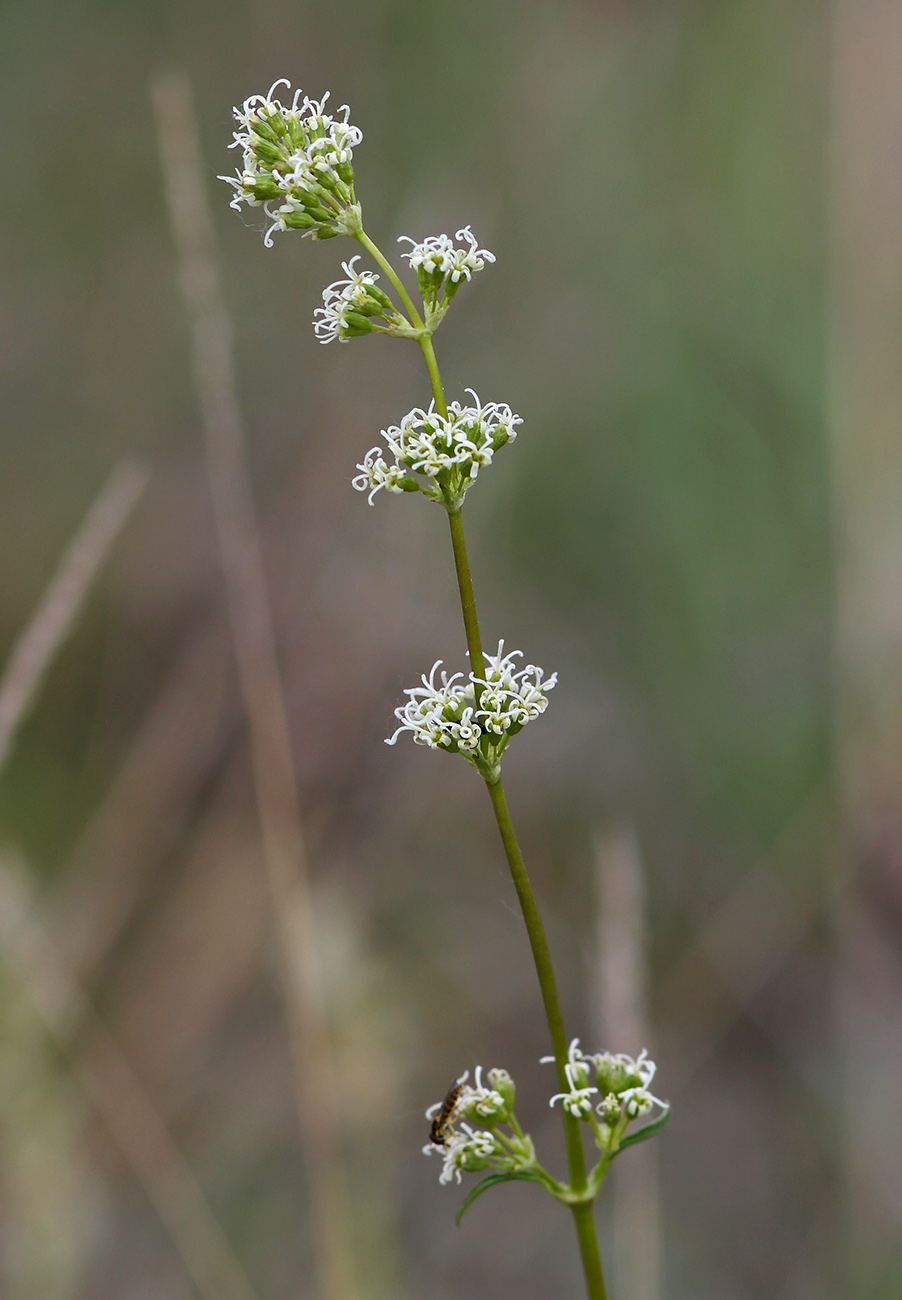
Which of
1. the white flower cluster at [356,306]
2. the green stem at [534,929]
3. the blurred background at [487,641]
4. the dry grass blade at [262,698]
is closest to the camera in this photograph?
the green stem at [534,929]

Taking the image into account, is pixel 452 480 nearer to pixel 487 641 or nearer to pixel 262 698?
pixel 262 698

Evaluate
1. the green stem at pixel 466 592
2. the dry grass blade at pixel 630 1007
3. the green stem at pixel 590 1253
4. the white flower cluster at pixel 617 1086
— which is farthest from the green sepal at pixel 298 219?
the dry grass blade at pixel 630 1007

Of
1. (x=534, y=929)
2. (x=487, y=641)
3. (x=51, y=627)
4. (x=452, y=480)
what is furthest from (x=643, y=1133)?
(x=487, y=641)

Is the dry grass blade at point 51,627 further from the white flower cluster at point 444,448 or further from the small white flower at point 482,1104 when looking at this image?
the small white flower at point 482,1104

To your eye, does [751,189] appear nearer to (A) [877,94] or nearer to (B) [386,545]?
Result: (A) [877,94]

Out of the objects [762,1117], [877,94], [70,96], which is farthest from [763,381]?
[70,96]

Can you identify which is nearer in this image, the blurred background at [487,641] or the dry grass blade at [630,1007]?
the dry grass blade at [630,1007]

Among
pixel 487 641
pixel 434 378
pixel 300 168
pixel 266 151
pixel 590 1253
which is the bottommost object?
pixel 590 1253
